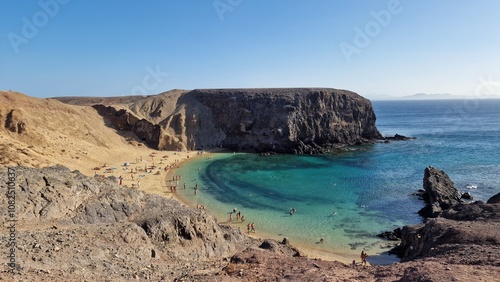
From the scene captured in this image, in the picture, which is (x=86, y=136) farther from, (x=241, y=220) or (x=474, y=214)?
(x=474, y=214)

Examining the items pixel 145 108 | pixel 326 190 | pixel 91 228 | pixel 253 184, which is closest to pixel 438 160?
pixel 326 190

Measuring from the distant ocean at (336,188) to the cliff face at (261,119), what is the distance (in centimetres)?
748

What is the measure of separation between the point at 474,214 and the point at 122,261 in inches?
842

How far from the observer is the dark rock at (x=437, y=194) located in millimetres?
32688

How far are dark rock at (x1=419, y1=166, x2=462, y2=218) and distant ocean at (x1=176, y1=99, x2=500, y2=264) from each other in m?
1.38

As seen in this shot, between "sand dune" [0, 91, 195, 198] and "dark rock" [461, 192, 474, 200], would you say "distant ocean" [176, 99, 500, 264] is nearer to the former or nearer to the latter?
"dark rock" [461, 192, 474, 200]

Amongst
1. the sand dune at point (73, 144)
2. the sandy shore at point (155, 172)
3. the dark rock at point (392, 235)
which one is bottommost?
the dark rock at point (392, 235)

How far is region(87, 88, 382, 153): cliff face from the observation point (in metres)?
72.2

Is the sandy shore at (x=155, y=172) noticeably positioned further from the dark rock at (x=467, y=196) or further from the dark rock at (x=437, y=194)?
the dark rock at (x=467, y=196)

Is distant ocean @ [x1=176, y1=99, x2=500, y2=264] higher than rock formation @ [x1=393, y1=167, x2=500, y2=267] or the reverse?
the reverse

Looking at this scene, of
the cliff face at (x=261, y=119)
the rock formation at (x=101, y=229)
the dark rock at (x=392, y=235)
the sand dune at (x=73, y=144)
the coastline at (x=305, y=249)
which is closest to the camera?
the rock formation at (x=101, y=229)

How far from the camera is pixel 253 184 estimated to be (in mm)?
44844

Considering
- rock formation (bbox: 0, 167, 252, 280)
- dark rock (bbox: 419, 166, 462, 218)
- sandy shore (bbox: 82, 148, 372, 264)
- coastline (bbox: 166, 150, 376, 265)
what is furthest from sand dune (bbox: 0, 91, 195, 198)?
dark rock (bbox: 419, 166, 462, 218)

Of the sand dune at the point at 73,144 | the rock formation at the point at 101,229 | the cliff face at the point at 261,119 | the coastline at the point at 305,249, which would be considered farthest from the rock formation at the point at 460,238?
the cliff face at the point at 261,119
